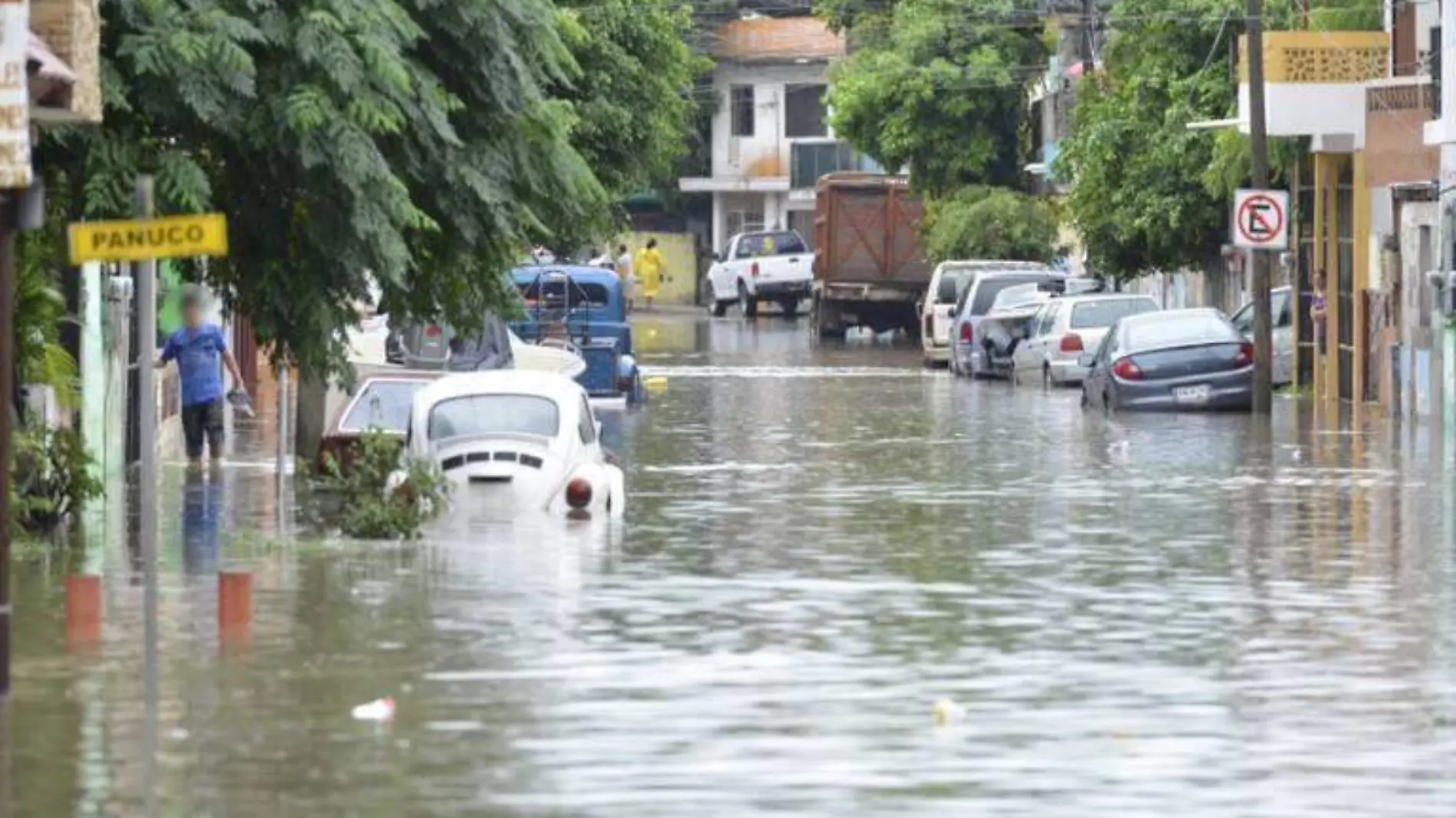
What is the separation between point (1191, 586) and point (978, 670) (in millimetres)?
4524

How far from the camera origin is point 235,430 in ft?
129

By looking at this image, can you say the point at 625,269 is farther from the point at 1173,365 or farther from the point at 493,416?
the point at 493,416

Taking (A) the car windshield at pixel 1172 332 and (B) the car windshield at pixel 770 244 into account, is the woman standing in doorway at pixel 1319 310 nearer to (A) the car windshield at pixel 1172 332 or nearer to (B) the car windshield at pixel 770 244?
(A) the car windshield at pixel 1172 332

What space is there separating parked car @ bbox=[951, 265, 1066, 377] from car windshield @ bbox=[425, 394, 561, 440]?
29.7 meters

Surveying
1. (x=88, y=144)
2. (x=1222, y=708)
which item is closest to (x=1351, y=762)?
(x=1222, y=708)

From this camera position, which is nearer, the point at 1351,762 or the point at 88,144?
Result: the point at 1351,762

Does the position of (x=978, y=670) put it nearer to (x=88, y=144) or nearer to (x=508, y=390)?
(x=88, y=144)

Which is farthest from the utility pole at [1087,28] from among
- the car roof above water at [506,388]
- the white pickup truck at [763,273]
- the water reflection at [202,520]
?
the car roof above water at [506,388]

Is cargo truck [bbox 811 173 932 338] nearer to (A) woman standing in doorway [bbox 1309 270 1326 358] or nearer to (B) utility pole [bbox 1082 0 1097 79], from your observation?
(B) utility pole [bbox 1082 0 1097 79]

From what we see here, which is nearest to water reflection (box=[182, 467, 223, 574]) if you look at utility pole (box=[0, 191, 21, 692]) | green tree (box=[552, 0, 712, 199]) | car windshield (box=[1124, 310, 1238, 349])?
utility pole (box=[0, 191, 21, 692])

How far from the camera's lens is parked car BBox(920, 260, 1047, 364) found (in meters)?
59.1

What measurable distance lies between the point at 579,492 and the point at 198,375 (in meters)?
7.30

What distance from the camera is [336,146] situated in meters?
21.3

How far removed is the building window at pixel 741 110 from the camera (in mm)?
98688
